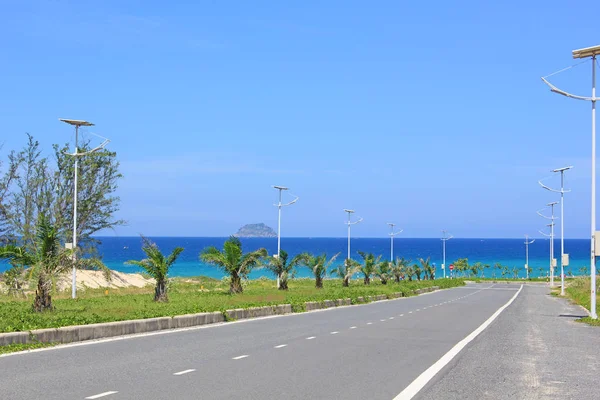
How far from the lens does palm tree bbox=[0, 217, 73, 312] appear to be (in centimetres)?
2153

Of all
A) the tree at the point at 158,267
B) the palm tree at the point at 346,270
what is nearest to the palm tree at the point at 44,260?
the tree at the point at 158,267

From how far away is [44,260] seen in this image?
21.8 m

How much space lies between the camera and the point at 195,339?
17078 millimetres

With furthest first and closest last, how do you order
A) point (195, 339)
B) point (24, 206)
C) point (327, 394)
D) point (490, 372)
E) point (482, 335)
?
point (24, 206) → point (482, 335) → point (195, 339) → point (490, 372) → point (327, 394)

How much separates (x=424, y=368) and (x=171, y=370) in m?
4.35

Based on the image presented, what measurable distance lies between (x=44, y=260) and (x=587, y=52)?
61.9 ft

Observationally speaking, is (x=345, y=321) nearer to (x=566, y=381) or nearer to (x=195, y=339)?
(x=195, y=339)

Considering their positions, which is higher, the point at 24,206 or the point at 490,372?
the point at 24,206

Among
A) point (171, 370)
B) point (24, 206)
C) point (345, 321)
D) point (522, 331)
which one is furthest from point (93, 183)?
point (171, 370)

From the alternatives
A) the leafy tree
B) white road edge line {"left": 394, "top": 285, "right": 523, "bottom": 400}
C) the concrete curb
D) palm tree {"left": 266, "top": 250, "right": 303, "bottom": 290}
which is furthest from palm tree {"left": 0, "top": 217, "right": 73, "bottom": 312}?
palm tree {"left": 266, "top": 250, "right": 303, "bottom": 290}

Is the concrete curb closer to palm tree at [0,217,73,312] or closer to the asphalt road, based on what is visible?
the asphalt road

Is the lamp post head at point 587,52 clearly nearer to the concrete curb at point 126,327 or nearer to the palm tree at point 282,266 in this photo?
the concrete curb at point 126,327

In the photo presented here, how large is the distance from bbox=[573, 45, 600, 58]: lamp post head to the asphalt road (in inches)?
426

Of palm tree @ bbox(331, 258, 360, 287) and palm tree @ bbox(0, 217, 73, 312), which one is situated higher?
palm tree @ bbox(0, 217, 73, 312)
